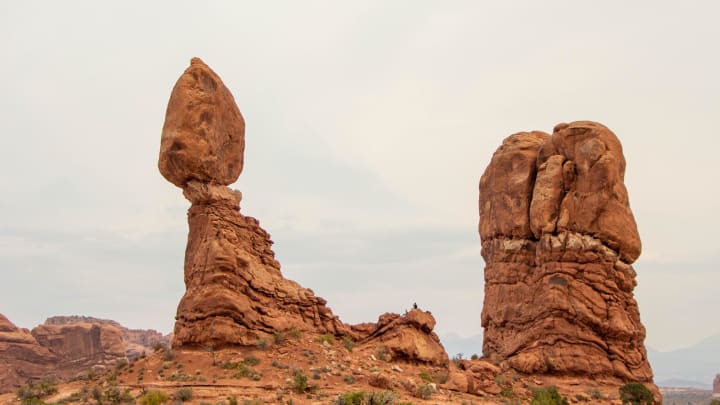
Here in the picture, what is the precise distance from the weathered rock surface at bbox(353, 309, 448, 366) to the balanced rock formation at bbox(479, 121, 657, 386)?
5.20m

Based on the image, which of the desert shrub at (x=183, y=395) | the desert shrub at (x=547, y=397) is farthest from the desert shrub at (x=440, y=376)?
the desert shrub at (x=183, y=395)

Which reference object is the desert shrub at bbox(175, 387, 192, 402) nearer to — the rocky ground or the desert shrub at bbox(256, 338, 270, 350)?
the rocky ground

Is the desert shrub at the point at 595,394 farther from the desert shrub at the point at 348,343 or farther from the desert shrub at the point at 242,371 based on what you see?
the desert shrub at the point at 242,371

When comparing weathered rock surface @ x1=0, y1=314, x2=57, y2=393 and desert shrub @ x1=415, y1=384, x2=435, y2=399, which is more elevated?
weathered rock surface @ x1=0, y1=314, x2=57, y2=393

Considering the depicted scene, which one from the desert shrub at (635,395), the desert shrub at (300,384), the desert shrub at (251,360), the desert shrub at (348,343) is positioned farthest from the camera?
the desert shrub at (635,395)

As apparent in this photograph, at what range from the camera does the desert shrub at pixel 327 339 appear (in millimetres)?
32612

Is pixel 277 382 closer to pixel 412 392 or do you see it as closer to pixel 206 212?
pixel 412 392

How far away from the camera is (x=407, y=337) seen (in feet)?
113

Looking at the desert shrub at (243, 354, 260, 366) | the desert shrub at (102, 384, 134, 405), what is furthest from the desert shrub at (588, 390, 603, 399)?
the desert shrub at (102, 384, 134, 405)

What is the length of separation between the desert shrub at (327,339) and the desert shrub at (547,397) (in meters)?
8.89

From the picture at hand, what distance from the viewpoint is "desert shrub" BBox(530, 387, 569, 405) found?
31.3 metres

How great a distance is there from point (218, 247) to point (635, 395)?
19.9 meters

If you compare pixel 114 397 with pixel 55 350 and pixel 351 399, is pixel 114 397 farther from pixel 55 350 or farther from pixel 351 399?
pixel 55 350

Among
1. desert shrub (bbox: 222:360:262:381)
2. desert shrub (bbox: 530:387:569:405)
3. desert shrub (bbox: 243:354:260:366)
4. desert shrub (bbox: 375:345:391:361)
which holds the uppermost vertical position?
desert shrub (bbox: 375:345:391:361)
